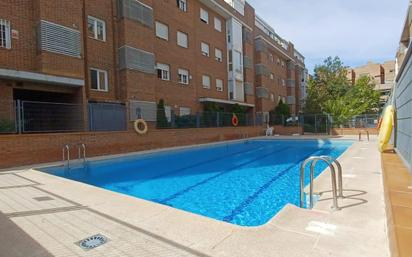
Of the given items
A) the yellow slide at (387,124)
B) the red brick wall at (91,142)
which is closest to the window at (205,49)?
the red brick wall at (91,142)

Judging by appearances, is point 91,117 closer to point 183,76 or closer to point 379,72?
point 183,76

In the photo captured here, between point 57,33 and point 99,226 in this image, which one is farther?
point 57,33

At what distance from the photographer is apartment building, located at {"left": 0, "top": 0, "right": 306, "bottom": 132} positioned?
1178 cm

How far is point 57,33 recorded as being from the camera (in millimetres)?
12383

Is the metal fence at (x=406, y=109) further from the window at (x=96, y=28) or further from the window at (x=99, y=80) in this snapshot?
the window at (x=96, y=28)

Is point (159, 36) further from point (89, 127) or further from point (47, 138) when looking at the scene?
point (47, 138)

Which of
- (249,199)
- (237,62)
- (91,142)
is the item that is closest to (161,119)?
(91,142)

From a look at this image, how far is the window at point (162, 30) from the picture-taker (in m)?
19.1

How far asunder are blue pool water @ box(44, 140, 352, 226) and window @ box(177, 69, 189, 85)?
29.2 feet

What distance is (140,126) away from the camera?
15.2 m

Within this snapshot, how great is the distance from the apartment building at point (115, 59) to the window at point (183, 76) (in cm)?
8

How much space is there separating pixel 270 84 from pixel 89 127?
1045 inches

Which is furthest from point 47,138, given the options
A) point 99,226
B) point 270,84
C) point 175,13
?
point 270,84

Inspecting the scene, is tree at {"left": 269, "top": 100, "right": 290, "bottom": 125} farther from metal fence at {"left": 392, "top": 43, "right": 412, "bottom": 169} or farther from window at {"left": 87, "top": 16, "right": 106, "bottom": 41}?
metal fence at {"left": 392, "top": 43, "right": 412, "bottom": 169}
